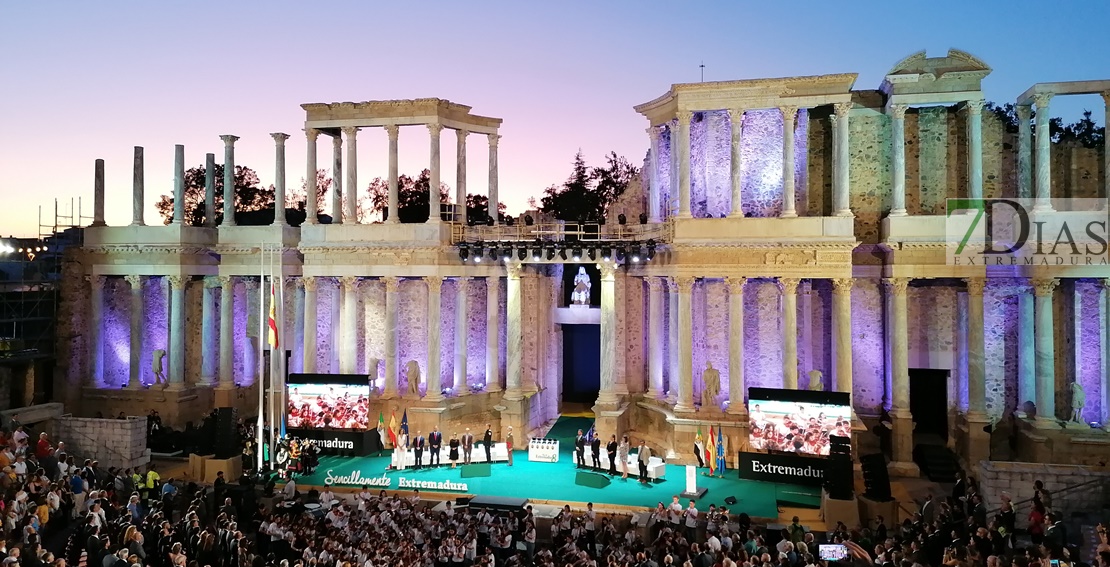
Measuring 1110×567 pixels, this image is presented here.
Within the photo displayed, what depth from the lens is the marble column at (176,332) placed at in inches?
1367

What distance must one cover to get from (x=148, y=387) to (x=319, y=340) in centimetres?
779

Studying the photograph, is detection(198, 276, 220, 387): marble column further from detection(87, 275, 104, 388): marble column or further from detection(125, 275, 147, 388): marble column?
detection(87, 275, 104, 388): marble column

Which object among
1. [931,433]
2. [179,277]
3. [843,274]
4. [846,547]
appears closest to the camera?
[846,547]

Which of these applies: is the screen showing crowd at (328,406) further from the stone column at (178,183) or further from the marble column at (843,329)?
the marble column at (843,329)

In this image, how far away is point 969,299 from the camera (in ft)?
93.5

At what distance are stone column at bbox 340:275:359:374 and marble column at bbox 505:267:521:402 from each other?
6486 mm

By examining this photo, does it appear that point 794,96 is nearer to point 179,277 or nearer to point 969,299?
point 969,299

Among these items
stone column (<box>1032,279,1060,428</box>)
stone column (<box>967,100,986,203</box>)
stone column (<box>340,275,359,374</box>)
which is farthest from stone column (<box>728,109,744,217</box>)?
→ stone column (<box>340,275,359,374</box>)

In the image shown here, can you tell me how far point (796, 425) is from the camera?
1026 inches

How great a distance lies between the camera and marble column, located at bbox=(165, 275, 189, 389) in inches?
1367

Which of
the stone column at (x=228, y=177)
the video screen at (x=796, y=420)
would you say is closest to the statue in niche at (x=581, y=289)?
the video screen at (x=796, y=420)

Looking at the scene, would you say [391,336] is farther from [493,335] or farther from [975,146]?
[975,146]

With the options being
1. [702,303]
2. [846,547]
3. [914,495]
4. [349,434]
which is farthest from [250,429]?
[914,495]

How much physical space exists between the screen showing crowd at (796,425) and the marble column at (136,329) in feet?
87.4
